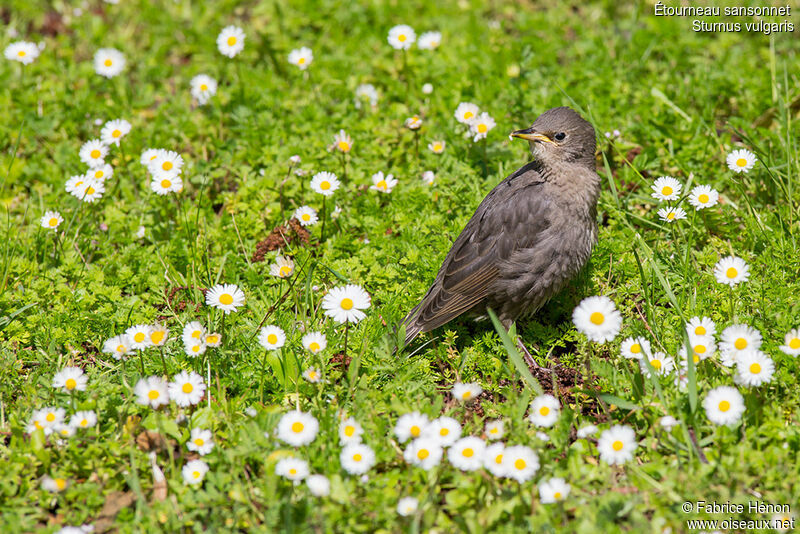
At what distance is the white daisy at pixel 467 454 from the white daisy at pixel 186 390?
140 centimetres

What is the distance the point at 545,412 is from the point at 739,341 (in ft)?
3.55

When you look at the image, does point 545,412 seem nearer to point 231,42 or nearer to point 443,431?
point 443,431

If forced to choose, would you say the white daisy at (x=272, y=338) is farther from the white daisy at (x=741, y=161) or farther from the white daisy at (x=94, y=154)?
the white daisy at (x=741, y=161)

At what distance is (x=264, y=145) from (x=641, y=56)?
11.8ft

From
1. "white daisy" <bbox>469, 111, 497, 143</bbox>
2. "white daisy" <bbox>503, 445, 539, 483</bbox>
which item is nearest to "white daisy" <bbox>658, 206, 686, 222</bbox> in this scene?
"white daisy" <bbox>469, 111, 497, 143</bbox>

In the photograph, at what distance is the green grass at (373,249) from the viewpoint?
3.78m

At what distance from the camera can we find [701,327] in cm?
423

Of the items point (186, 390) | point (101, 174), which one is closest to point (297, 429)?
point (186, 390)

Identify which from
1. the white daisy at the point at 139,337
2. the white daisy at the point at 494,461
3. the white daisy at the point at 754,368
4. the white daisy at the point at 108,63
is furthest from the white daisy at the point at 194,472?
the white daisy at the point at 108,63

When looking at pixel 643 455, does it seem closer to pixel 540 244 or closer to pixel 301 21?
pixel 540 244

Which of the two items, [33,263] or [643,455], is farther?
[33,263]

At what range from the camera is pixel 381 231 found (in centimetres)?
568

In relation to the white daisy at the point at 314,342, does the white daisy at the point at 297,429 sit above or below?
below

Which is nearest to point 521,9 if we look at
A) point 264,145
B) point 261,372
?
point 264,145
